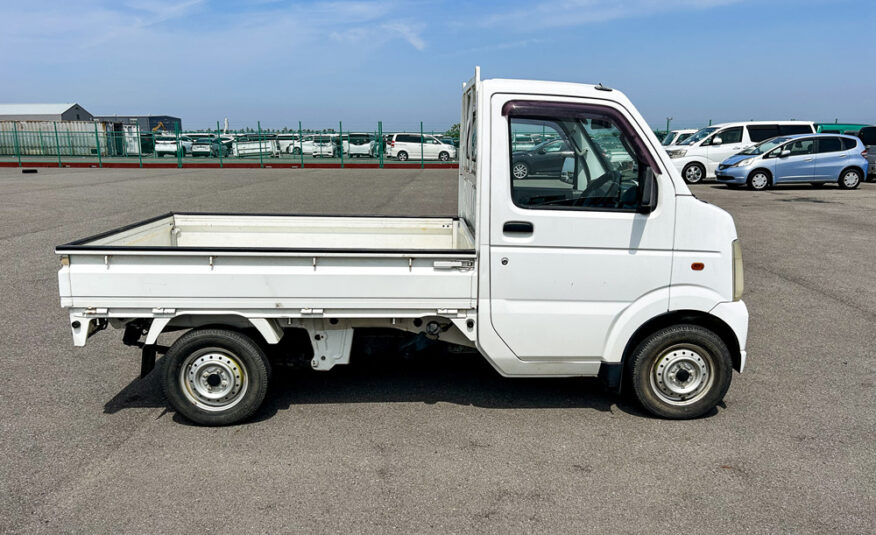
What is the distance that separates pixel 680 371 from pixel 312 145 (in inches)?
1312

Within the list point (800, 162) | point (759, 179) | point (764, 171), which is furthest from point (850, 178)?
point (759, 179)

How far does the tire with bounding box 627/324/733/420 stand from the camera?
4570 millimetres

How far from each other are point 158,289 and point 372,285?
131 cm

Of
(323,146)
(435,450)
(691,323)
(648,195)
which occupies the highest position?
(323,146)

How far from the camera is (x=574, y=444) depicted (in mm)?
4375

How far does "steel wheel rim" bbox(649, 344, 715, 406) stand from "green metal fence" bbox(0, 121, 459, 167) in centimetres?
3053

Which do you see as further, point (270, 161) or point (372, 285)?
point (270, 161)

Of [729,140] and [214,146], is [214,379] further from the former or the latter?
[214,146]

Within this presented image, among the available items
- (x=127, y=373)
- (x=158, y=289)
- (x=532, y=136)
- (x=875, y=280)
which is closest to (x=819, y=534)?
(x=532, y=136)

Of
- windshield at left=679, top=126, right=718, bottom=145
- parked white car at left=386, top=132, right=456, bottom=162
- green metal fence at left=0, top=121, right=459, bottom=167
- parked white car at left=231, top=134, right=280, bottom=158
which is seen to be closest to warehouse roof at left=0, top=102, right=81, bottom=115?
green metal fence at left=0, top=121, right=459, bottom=167

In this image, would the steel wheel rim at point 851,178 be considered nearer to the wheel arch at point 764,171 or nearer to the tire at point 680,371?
the wheel arch at point 764,171

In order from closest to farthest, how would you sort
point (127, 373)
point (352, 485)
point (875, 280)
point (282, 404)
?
point (352, 485) → point (282, 404) → point (127, 373) → point (875, 280)

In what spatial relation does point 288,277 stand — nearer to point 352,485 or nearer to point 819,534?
point 352,485

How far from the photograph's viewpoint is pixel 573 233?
14.2ft
